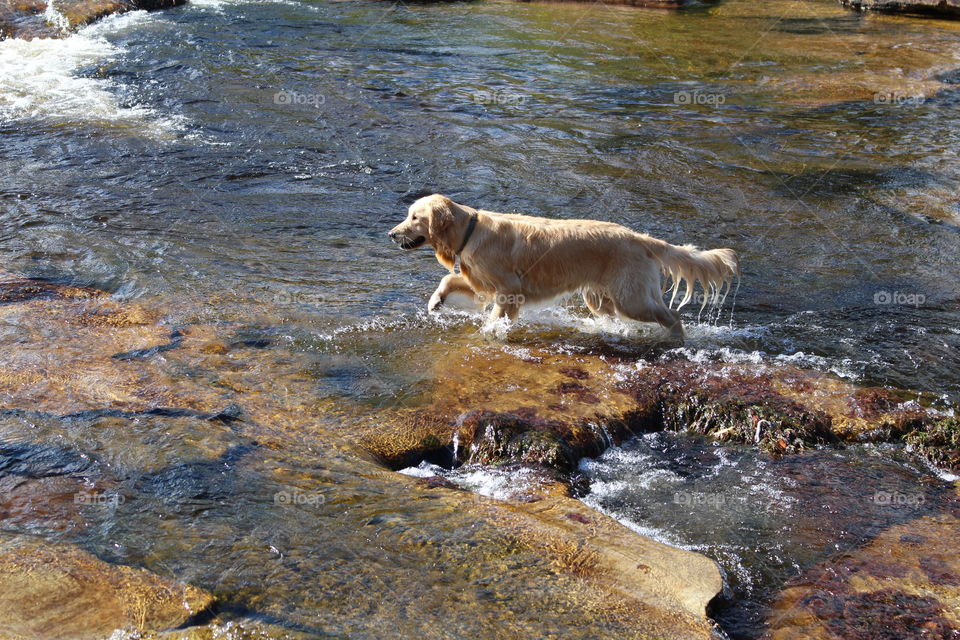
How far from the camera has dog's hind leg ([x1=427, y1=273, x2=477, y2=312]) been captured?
25.0 feet

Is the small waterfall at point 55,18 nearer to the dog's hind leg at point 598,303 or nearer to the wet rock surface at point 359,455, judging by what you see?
the wet rock surface at point 359,455

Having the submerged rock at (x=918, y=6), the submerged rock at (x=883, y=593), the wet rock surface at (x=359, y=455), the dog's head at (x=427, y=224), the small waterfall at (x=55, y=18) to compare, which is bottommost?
the submerged rock at (x=883, y=593)

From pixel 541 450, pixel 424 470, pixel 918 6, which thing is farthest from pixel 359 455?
pixel 918 6

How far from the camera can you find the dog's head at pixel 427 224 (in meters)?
7.32

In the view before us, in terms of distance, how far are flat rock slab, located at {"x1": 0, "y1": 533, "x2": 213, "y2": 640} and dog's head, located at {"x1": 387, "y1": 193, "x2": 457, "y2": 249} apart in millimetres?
4071

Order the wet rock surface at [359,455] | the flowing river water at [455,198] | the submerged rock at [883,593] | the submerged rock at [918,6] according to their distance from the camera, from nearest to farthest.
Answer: the wet rock surface at [359,455] → the submerged rock at [883,593] → the flowing river water at [455,198] → the submerged rock at [918,6]

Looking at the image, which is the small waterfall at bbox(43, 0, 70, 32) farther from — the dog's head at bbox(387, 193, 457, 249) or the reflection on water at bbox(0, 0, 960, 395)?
the dog's head at bbox(387, 193, 457, 249)

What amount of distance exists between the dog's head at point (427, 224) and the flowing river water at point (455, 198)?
2.28 ft

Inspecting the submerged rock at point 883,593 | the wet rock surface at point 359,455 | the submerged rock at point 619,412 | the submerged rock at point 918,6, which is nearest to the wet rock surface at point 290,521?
the wet rock surface at point 359,455

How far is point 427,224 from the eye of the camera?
291 inches

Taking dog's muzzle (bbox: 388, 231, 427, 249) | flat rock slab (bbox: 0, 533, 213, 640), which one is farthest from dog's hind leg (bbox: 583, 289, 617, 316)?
flat rock slab (bbox: 0, 533, 213, 640)

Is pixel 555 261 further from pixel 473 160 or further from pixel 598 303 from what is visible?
pixel 473 160

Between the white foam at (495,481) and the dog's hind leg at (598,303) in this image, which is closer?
the white foam at (495,481)

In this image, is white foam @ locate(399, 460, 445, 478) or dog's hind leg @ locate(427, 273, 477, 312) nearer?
white foam @ locate(399, 460, 445, 478)
